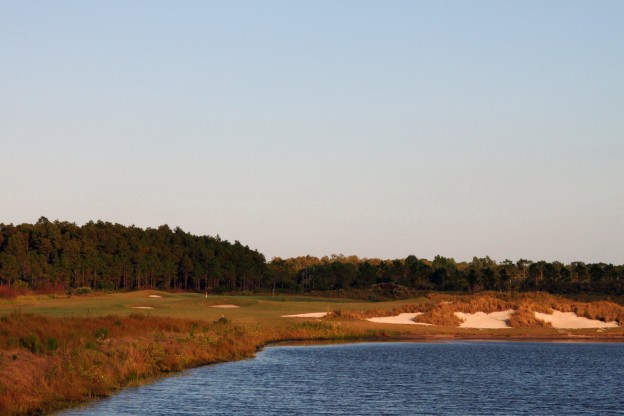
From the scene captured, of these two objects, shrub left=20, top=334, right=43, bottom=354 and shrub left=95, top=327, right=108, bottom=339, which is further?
shrub left=95, top=327, right=108, bottom=339

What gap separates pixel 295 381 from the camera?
129ft

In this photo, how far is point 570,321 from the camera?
78062 mm

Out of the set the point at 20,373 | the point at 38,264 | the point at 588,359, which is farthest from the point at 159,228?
the point at 20,373

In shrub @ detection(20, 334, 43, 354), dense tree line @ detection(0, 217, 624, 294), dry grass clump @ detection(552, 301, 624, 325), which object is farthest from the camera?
dense tree line @ detection(0, 217, 624, 294)

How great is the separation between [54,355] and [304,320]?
42.1 meters

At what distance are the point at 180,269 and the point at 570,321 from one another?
108m

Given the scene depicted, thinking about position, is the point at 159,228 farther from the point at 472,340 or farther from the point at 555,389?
the point at 555,389

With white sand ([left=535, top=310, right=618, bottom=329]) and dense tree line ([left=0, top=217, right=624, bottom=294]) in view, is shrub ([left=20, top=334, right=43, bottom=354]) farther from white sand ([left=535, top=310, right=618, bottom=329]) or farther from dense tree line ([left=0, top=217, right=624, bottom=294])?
dense tree line ([left=0, top=217, right=624, bottom=294])

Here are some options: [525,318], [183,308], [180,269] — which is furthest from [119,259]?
[525,318]

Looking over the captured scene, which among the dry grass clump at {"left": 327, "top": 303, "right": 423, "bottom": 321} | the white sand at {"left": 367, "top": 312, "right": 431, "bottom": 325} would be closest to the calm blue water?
the white sand at {"left": 367, "top": 312, "right": 431, "bottom": 325}

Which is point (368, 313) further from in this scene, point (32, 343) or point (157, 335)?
point (32, 343)

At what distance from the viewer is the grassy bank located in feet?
104

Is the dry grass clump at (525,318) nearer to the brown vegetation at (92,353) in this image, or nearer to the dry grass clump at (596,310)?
the dry grass clump at (596,310)

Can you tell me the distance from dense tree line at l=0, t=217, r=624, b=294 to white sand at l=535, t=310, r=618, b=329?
87356 millimetres
